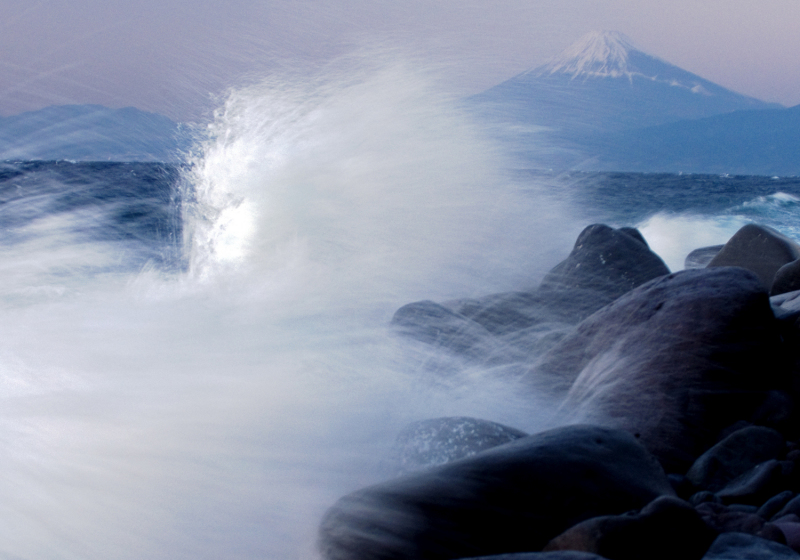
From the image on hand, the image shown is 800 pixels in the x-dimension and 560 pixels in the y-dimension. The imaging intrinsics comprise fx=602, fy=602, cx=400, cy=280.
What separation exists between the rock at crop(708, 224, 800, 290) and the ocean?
1.83 metres

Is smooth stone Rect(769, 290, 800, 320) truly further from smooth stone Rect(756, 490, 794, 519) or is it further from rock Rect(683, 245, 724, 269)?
rock Rect(683, 245, 724, 269)

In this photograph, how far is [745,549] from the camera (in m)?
1.46

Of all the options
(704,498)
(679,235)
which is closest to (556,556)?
(704,498)

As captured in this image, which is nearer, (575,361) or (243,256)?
(575,361)

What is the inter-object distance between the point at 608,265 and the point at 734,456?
2.64 meters

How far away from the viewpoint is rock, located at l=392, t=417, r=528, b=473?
215 cm

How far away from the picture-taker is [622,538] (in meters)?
1.45

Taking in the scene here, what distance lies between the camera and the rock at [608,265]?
448 cm

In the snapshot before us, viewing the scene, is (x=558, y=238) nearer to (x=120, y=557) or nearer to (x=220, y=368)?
(x=220, y=368)

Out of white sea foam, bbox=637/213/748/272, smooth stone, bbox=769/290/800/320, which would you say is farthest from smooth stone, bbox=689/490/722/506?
white sea foam, bbox=637/213/748/272

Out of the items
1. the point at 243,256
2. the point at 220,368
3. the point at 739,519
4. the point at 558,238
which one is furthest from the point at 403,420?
the point at 558,238

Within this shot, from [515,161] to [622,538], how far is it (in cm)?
582

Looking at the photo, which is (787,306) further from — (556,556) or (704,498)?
(556,556)

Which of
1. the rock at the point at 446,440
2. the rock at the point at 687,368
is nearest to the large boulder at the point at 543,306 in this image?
the rock at the point at 687,368
